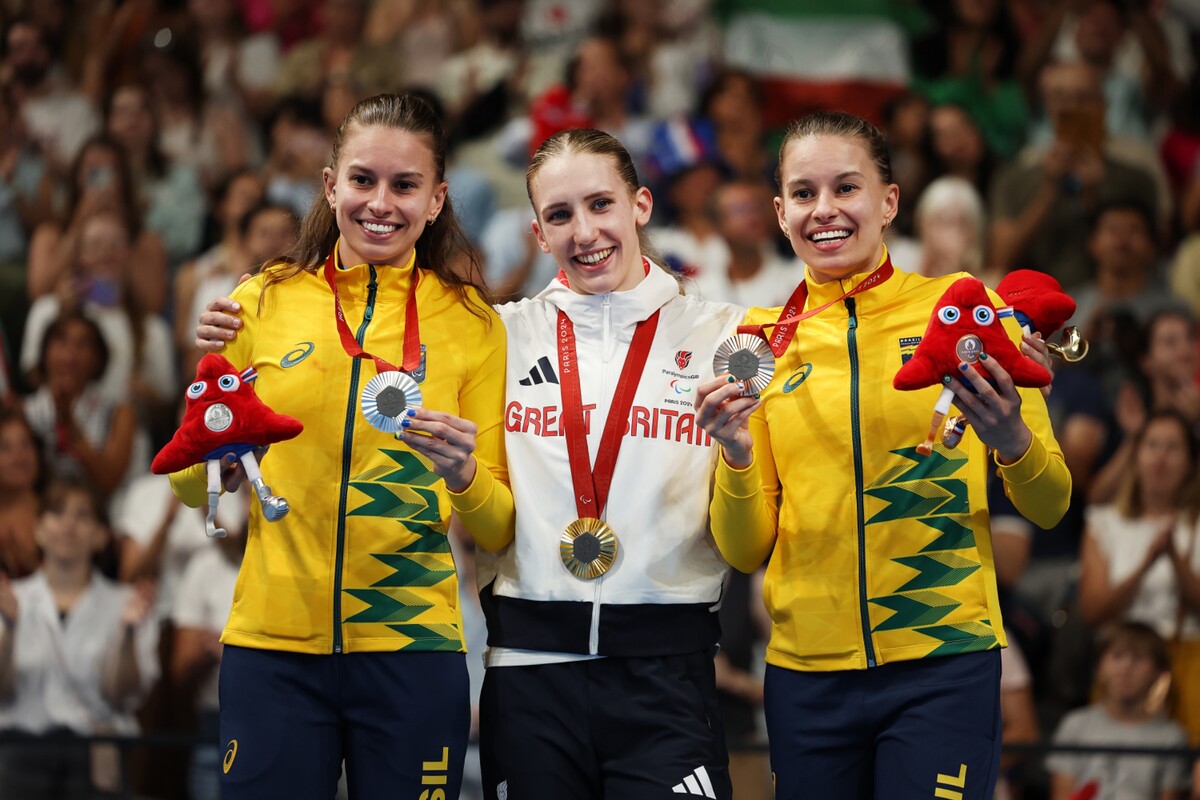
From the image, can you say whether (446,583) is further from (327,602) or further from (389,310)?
(389,310)

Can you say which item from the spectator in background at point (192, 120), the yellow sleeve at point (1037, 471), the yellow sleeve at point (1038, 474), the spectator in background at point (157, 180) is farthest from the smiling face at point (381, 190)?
→ the spectator in background at point (192, 120)

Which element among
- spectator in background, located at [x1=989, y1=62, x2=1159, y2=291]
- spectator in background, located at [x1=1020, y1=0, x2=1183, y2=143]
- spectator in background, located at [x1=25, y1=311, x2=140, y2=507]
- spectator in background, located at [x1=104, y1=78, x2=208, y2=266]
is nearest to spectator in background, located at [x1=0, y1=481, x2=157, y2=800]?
spectator in background, located at [x1=25, y1=311, x2=140, y2=507]

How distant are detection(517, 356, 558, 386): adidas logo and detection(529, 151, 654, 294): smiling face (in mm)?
190

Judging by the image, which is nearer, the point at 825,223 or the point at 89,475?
the point at 825,223

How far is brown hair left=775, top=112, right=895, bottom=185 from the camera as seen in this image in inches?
134

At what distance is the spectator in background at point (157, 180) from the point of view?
→ 294 inches

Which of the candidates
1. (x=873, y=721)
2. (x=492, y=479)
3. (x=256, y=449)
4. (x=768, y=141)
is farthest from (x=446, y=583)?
(x=768, y=141)

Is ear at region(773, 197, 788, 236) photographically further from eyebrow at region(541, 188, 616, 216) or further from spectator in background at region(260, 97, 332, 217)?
spectator in background at region(260, 97, 332, 217)

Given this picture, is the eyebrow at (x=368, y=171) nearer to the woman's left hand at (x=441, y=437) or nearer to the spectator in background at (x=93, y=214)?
the woman's left hand at (x=441, y=437)

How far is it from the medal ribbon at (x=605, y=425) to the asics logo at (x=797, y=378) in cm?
34

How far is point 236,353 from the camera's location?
3.43 meters

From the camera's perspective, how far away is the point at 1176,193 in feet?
24.2

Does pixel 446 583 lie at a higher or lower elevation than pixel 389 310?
lower

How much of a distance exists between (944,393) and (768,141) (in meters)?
4.99
